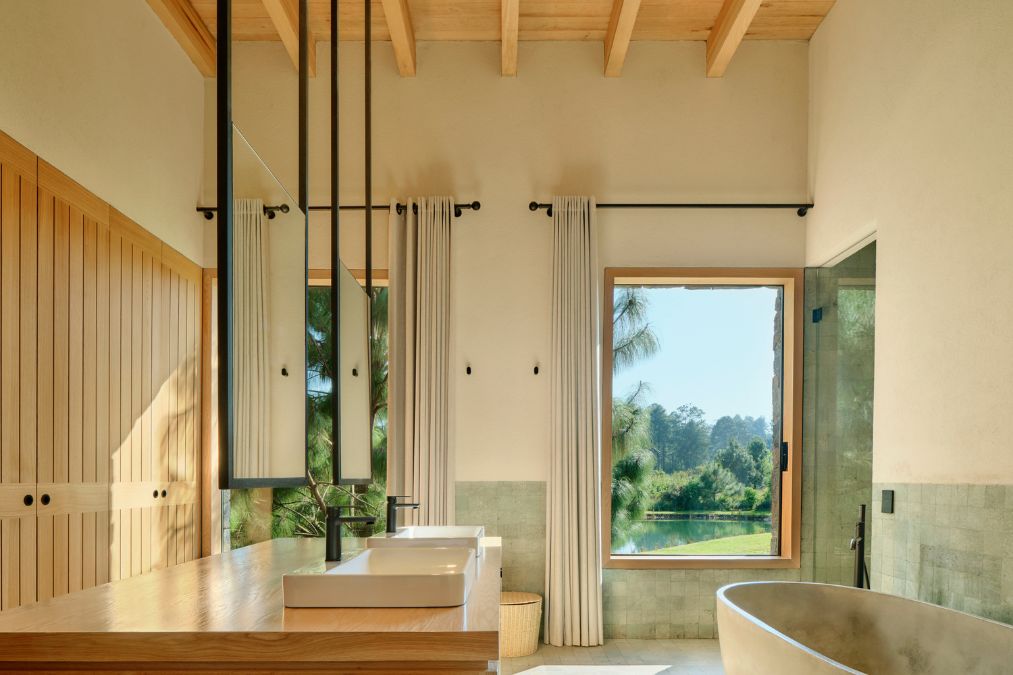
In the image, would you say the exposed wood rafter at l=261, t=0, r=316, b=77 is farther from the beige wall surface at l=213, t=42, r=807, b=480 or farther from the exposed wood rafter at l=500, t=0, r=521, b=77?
the exposed wood rafter at l=500, t=0, r=521, b=77

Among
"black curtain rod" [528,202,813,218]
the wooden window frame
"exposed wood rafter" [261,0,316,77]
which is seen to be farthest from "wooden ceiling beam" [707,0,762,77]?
"exposed wood rafter" [261,0,316,77]

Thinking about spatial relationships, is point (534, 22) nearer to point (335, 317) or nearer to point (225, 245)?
point (335, 317)

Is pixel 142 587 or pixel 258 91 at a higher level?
pixel 258 91

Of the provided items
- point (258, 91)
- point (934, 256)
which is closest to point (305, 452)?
point (258, 91)

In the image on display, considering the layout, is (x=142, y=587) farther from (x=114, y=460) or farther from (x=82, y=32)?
(x=82, y=32)

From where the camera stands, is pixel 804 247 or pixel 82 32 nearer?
pixel 82 32

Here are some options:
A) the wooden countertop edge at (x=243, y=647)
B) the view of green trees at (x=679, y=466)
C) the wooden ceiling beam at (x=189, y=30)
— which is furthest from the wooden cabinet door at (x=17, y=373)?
the view of green trees at (x=679, y=466)

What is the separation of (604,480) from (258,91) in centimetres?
277

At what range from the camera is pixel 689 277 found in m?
5.29

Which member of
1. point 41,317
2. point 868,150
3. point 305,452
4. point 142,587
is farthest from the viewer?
point 868,150

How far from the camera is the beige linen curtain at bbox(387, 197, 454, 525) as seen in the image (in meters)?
5.06

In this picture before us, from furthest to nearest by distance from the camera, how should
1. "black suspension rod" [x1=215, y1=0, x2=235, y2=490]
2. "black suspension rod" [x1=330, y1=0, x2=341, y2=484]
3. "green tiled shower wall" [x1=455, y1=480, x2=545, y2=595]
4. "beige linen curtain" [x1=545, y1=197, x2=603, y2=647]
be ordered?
1. "green tiled shower wall" [x1=455, y1=480, x2=545, y2=595]
2. "beige linen curtain" [x1=545, y1=197, x2=603, y2=647]
3. "black suspension rod" [x1=330, y1=0, x2=341, y2=484]
4. "black suspension rod" [x1=215, y1=0, x2=235, y2=490]

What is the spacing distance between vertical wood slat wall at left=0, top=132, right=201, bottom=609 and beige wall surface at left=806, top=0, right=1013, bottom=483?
3394mm

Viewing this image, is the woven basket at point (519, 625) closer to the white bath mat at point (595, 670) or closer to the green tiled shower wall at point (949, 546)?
the white bath mat at point (595, 670)
